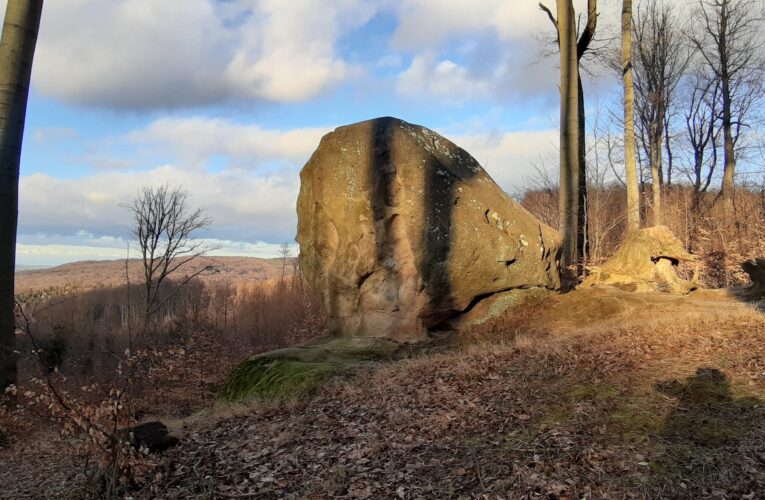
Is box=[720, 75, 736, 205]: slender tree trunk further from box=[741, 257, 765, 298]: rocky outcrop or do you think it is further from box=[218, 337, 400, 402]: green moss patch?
box=[218, 337, 400, 402]: green moss patch

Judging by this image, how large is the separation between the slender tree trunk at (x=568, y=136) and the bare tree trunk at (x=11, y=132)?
1120 centimetres

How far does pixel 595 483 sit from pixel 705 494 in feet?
2.26

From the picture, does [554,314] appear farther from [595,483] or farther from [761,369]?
[595,483]

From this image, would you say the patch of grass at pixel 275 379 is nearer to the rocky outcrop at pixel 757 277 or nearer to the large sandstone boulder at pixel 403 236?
the large sandstone boulder at pixel 403 236

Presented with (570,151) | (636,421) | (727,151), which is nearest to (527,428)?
(636,421)

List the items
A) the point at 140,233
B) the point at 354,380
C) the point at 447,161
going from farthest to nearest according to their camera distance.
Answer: the point at 140,233 → the point at 447,161 → the point at 354,380

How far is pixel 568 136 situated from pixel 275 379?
1018cm

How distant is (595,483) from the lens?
13.3ft

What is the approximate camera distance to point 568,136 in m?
14.7

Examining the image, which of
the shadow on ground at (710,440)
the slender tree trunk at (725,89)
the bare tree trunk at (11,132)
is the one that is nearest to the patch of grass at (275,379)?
the bare tree trunk at (11,132)

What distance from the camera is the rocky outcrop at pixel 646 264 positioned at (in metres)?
11.5

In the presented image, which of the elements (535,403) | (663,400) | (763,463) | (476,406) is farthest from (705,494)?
(476,406)

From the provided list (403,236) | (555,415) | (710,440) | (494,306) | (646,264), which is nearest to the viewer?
(710,440)

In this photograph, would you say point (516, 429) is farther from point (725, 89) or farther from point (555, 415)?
point (725, 89)
